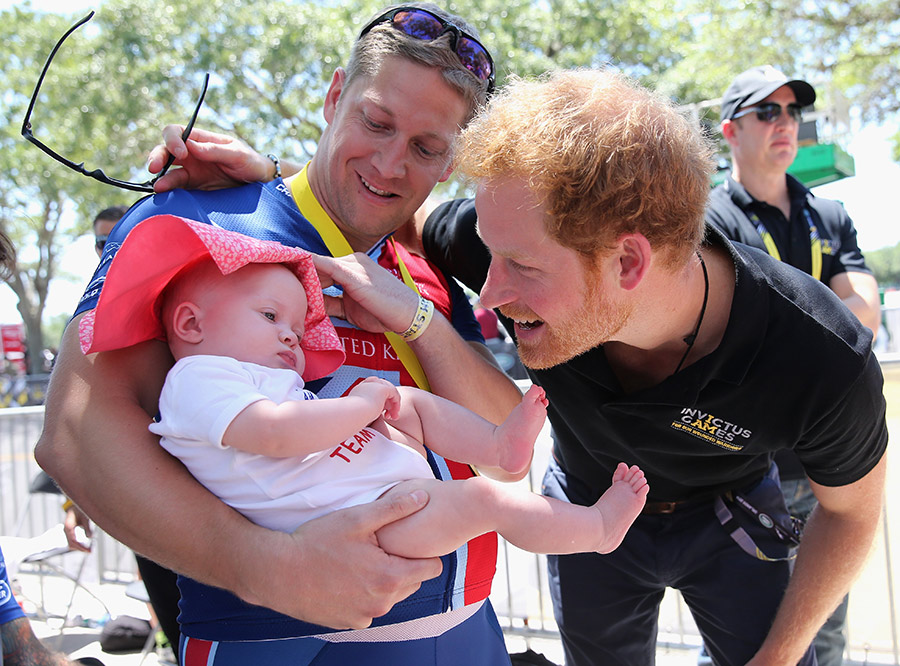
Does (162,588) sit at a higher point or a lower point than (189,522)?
lower

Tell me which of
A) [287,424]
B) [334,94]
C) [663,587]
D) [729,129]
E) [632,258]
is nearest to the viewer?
[287,424]

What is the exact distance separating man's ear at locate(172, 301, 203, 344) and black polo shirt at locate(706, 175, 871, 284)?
272 centimetres

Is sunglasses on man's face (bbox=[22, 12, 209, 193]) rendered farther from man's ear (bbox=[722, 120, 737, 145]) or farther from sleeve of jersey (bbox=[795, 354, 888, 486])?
man's ear (bbox=[722, 120, 737, 145])

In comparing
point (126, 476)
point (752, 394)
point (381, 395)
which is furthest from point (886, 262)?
point (126, 476)

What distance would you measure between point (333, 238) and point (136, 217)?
1.79 ft

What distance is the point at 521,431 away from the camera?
6.27 feet

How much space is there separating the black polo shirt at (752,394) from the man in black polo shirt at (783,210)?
1.18 meters

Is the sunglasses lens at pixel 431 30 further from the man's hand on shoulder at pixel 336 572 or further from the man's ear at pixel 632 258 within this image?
the man's hand on shoulder at pixel 336 572

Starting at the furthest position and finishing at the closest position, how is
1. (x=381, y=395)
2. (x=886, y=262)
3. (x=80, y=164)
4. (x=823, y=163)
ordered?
(x=886, y=262)
(x=823, y=163)
(x=80, y=164)
(x=381, y=395)

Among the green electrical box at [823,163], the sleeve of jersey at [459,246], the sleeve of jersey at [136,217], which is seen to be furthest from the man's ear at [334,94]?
the green electrical box at [823,163]

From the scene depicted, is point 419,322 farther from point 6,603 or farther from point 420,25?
point 6,603

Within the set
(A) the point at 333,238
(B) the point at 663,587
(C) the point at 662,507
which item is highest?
(A) the point at 333,238

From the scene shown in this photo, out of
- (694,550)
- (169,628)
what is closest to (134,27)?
(169,628)

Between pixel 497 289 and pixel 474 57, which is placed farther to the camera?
pixel 474 57
